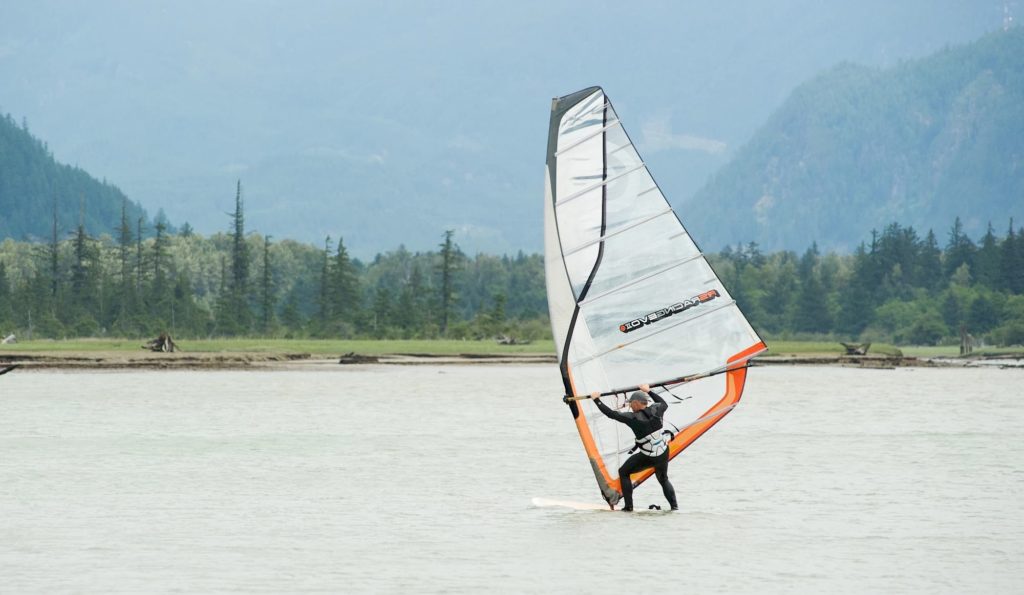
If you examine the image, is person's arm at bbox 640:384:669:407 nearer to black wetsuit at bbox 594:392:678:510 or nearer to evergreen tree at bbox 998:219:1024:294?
black wetsuit at bbox 594:392:678:510

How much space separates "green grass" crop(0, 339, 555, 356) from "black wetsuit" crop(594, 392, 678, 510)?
52481 mm

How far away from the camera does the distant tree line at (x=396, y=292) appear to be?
94.1m

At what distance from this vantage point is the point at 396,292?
488ft

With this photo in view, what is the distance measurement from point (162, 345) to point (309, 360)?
6836 mm

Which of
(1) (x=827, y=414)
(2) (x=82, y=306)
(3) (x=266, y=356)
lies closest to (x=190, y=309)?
(2) (x=82, y=306)

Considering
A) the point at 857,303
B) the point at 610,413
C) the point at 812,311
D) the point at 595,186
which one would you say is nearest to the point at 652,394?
the point at 610,413

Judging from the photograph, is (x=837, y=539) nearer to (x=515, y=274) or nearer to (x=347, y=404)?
(x=347, y=404)

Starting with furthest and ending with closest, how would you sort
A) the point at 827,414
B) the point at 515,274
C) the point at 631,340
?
the point at 515,274 → the point at 827,414 → the point at 631,340

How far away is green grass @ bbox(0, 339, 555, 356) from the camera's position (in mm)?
71312

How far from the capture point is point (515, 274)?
158375 millimetres

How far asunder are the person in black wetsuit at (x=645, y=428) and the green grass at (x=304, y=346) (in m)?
52.9

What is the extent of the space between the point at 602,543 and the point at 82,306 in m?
83.3

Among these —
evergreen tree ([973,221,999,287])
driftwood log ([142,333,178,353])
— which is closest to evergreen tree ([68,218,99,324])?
driftwood log ([142,333,178,353])

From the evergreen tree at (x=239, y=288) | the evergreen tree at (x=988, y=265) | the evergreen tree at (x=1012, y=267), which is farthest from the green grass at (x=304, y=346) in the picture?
the evergreen tree at (x=988, y=265)
